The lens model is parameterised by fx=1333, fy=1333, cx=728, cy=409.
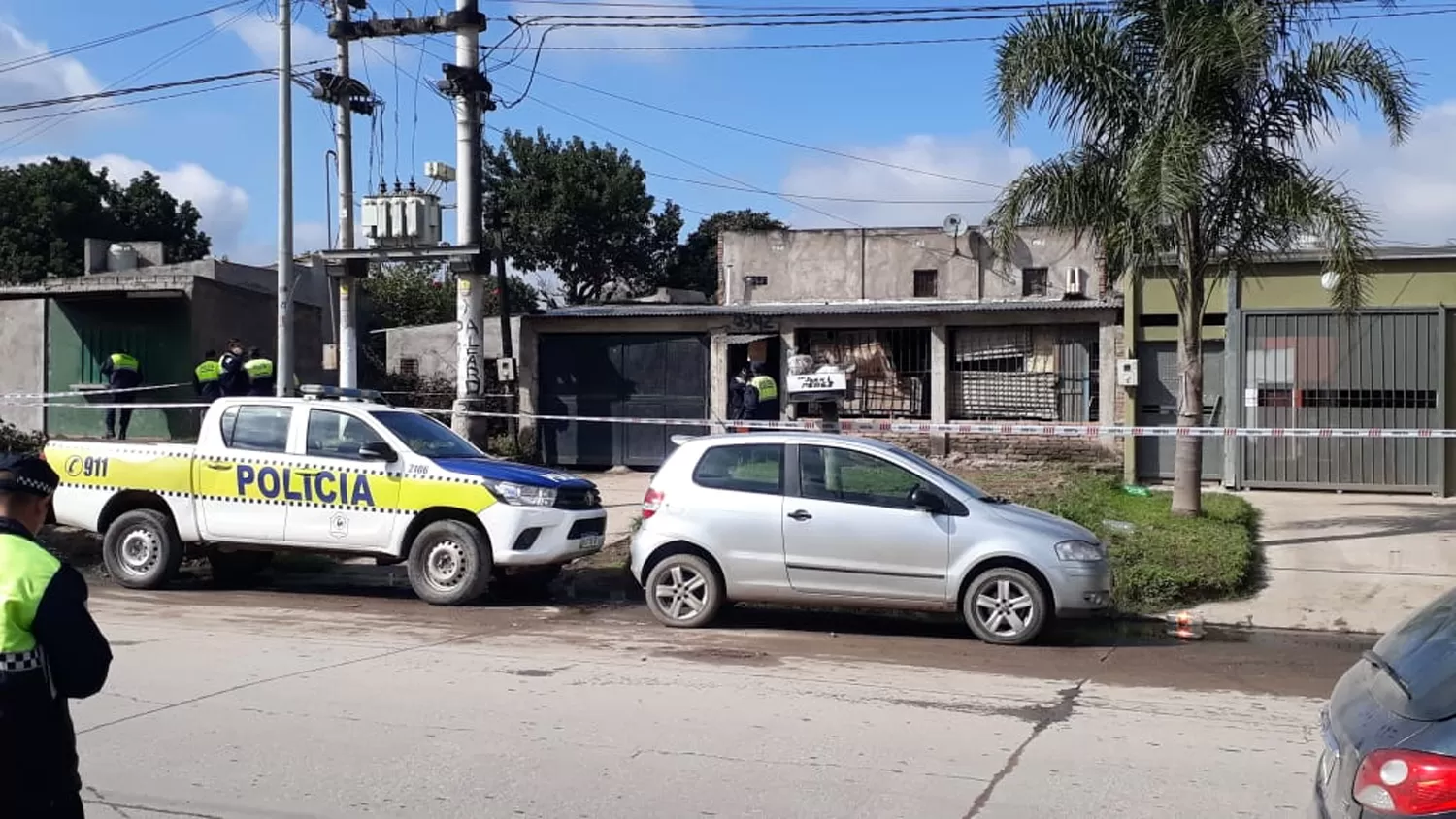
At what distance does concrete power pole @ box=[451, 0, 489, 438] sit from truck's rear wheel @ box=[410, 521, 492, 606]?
4868 millimetres

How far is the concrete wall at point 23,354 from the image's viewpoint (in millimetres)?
23828

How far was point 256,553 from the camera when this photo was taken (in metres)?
13.3

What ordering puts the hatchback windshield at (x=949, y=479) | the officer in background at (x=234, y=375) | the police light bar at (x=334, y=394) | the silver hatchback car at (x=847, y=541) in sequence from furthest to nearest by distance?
1. the officer in background at (x=234, y=375)
2. the police light bar at (x=334, y=394)
3. the hatchback windshield at (x=949, y=479)
4. the silver hatchback car at (x=847, y=541)

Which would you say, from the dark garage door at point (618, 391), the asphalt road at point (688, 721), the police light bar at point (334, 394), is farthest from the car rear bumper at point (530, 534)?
the dark garage door at point (618, 391)

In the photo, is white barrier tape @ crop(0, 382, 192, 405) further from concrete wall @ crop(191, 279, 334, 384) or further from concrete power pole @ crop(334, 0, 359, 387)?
concrete power pole @ crop(334, 0, 359, 387)

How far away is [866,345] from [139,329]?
506 inches

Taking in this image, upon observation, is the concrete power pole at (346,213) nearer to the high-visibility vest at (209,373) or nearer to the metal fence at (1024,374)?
Answer: the high-visibility vest at (209,373)

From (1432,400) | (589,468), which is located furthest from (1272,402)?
(589,468)

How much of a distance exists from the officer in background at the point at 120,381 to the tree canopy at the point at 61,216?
25.0 m

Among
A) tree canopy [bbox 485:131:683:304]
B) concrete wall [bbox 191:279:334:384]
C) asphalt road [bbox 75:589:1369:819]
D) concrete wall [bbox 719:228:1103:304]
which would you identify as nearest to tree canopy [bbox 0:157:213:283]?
tree canopy [bbox 485:131:683:304]

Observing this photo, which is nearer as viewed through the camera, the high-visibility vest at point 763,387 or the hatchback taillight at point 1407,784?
the hatchback taillight at point 1407,784

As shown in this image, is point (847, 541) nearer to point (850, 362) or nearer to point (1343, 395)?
point (1343, 395)

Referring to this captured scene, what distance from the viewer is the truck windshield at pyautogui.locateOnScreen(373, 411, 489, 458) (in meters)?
12.2

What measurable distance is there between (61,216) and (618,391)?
35.1m
